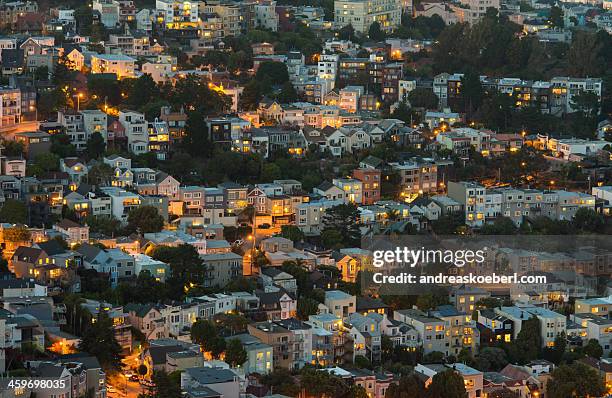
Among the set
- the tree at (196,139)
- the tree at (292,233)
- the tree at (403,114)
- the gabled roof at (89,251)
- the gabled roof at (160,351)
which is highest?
the tree at (196,139)

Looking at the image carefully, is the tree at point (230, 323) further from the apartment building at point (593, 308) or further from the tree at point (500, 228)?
the tree at point (500, 228)

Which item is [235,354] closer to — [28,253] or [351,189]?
[28,253]

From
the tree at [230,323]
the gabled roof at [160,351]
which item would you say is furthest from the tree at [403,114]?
the gabled roof at [160,351]

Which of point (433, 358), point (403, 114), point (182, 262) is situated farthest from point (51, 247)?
point (403, 114)

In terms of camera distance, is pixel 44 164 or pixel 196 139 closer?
pixel 44 164

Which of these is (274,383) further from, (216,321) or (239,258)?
(239,258)

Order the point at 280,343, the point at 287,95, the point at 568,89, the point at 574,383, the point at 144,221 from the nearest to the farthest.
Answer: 1. the point at 574,383
2. the point at 280,343
3. the point at 144,221
4. the point at 287,95
5. the point at 568,89

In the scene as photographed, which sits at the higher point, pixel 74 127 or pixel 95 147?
pixel 74 127
